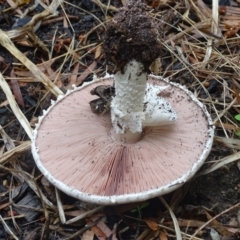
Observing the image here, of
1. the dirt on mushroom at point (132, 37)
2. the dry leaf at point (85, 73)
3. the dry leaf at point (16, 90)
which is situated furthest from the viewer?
the dry leaf at point (85, 73)

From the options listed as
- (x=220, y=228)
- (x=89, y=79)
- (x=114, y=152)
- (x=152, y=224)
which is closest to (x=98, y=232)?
(x=152, y=224)

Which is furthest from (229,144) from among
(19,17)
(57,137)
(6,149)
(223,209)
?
(19,17)

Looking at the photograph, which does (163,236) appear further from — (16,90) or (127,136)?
(16,90)

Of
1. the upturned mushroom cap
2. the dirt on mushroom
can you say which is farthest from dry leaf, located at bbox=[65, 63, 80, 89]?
Result: the dirt on mushroom

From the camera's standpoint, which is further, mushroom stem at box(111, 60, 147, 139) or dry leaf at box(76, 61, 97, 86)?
dry leaf at box(76, 61, 97, 86)

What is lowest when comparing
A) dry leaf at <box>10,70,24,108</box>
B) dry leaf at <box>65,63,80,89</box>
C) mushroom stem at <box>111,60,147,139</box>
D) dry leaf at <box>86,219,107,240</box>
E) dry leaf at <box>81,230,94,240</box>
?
dry leaf at <box>81,230,94,240</box>

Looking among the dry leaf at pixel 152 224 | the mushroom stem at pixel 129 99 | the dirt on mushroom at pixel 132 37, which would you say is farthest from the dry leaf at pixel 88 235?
the dirt on mushroom at pixel 132 37

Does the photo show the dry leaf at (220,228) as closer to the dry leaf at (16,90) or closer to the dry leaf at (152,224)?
the dry leaf at (152,224)

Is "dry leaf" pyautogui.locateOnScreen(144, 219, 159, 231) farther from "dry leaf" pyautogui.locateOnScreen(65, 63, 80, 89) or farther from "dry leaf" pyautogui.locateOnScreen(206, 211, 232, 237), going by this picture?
"dry leaf" pyautogui.locateOnScreen(65, 63, 80, 89)

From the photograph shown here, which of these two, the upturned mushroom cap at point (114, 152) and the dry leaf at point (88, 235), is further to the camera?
the dry leaf at point (88, 235)

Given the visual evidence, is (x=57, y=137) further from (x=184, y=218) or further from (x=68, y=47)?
(x=68, y=47)
